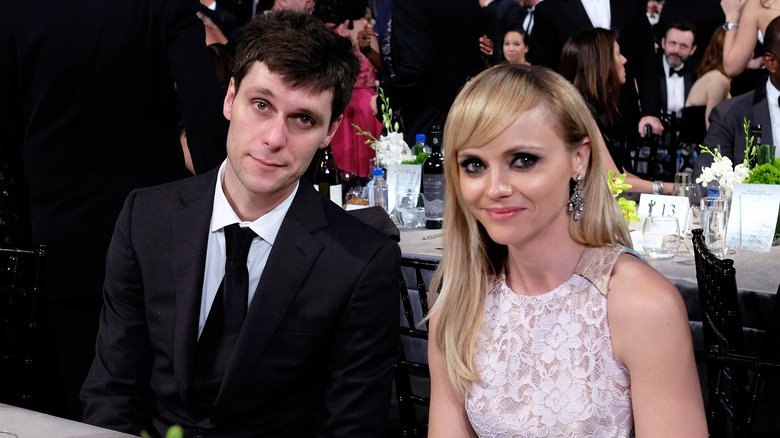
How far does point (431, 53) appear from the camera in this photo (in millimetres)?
5426

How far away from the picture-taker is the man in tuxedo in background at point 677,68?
23.6 ft

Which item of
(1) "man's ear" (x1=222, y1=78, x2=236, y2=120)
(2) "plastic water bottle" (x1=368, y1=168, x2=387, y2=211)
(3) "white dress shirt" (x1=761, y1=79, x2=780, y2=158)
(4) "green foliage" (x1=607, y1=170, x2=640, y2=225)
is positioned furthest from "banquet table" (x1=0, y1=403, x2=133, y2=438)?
(3) "white dress shirt" (x1=761, y1=79, x2=780, y2=158)

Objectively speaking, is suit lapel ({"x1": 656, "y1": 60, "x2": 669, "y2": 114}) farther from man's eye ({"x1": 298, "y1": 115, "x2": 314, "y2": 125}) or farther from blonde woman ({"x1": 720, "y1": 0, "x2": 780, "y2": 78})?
man's eye ({"x1": 298, "y1": 115, "x2": 314, "y2": 125})

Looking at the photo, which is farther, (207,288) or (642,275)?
(207,288)

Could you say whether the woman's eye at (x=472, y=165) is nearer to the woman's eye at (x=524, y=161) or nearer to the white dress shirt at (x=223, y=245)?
the woman's eye at (x=524, y=161)

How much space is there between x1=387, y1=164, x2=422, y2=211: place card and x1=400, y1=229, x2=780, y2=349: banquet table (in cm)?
51

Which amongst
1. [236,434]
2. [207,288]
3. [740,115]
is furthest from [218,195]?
[740,115]

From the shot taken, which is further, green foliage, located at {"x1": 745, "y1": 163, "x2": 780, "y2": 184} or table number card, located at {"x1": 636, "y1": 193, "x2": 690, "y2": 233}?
table number card, located at {"x1": 636, "y1": 193, "x2": 690, "y2": 233}

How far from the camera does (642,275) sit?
60.6 inches

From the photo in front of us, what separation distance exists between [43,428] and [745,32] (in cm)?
591

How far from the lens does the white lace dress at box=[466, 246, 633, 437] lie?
5.14ft

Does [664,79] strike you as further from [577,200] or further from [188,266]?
[188,266]

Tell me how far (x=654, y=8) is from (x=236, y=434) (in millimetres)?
6674

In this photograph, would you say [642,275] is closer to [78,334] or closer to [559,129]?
[559,129]
